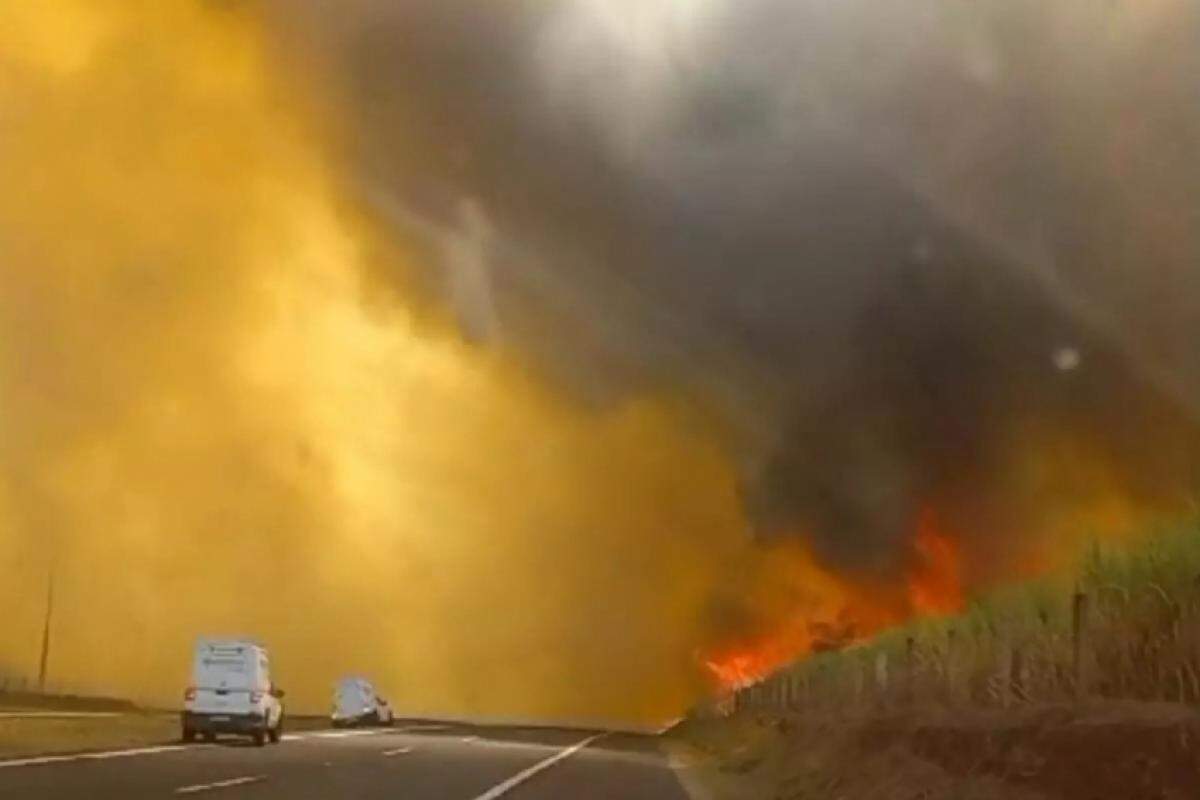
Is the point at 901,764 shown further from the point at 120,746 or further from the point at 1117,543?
the point at 120,746

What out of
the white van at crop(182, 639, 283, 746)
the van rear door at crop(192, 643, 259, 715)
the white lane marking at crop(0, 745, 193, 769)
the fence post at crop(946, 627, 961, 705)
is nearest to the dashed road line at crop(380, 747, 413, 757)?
the white van at crop(182, 639, 283, 746)

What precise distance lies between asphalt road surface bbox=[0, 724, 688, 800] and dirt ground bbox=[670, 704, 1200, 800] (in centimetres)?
277

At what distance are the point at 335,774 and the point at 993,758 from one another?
1482 cm

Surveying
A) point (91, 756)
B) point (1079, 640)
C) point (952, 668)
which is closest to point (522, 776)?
point (91, 756)

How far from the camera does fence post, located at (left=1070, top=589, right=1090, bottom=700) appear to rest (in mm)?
18703

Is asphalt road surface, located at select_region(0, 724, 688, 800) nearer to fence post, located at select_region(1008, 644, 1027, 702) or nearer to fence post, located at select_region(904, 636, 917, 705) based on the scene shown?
fence post, located at select_region(904, 636, 917, 705)

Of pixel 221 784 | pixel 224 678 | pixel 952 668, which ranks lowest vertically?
pixel 221 784

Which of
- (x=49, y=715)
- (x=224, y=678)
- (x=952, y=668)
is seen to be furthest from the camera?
(x=49, y=715)

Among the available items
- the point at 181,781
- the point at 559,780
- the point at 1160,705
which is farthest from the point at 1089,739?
the point at 559,780

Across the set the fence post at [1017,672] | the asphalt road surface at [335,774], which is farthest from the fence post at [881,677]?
the fence post at [1017,672]

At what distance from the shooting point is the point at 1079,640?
64.0 feet

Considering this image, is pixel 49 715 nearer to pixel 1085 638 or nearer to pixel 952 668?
pixel 952 668

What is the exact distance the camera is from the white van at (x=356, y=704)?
230ft

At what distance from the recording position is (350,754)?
37656 millimetres
